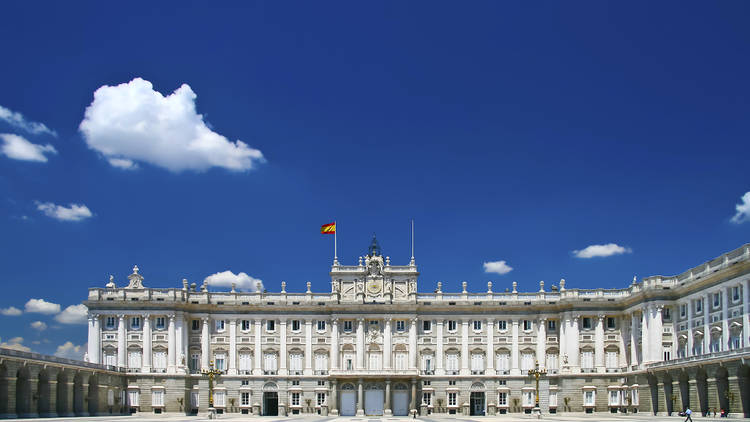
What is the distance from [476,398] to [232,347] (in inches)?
1255

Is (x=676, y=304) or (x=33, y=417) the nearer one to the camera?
(x=33, y=417)

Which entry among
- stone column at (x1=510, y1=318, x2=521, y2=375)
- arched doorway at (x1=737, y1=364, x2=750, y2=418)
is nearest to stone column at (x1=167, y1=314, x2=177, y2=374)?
stone column at (x1=510, y1=318, x2=521, y2=375)

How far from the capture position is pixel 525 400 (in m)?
103

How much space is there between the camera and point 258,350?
105625 mm

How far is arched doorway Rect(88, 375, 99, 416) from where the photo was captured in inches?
3575

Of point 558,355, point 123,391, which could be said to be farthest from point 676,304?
point 123,391

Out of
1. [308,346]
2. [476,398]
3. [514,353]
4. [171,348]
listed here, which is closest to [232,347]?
[171,348]

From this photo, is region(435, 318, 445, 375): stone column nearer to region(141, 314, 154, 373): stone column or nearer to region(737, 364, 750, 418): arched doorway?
region(141, 314, 154, 373): stone column

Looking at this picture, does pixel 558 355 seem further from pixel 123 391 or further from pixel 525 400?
pixel 123 391

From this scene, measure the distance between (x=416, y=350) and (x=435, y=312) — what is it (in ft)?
18.0

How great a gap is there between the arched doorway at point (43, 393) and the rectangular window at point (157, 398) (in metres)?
21.5

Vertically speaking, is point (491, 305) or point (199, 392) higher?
point (491, 305)

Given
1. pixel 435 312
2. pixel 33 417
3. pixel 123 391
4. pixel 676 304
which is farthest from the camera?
pixel 435 312

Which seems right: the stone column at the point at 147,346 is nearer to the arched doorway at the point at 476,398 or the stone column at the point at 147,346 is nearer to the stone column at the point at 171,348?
the stone column at the point at 171,348
